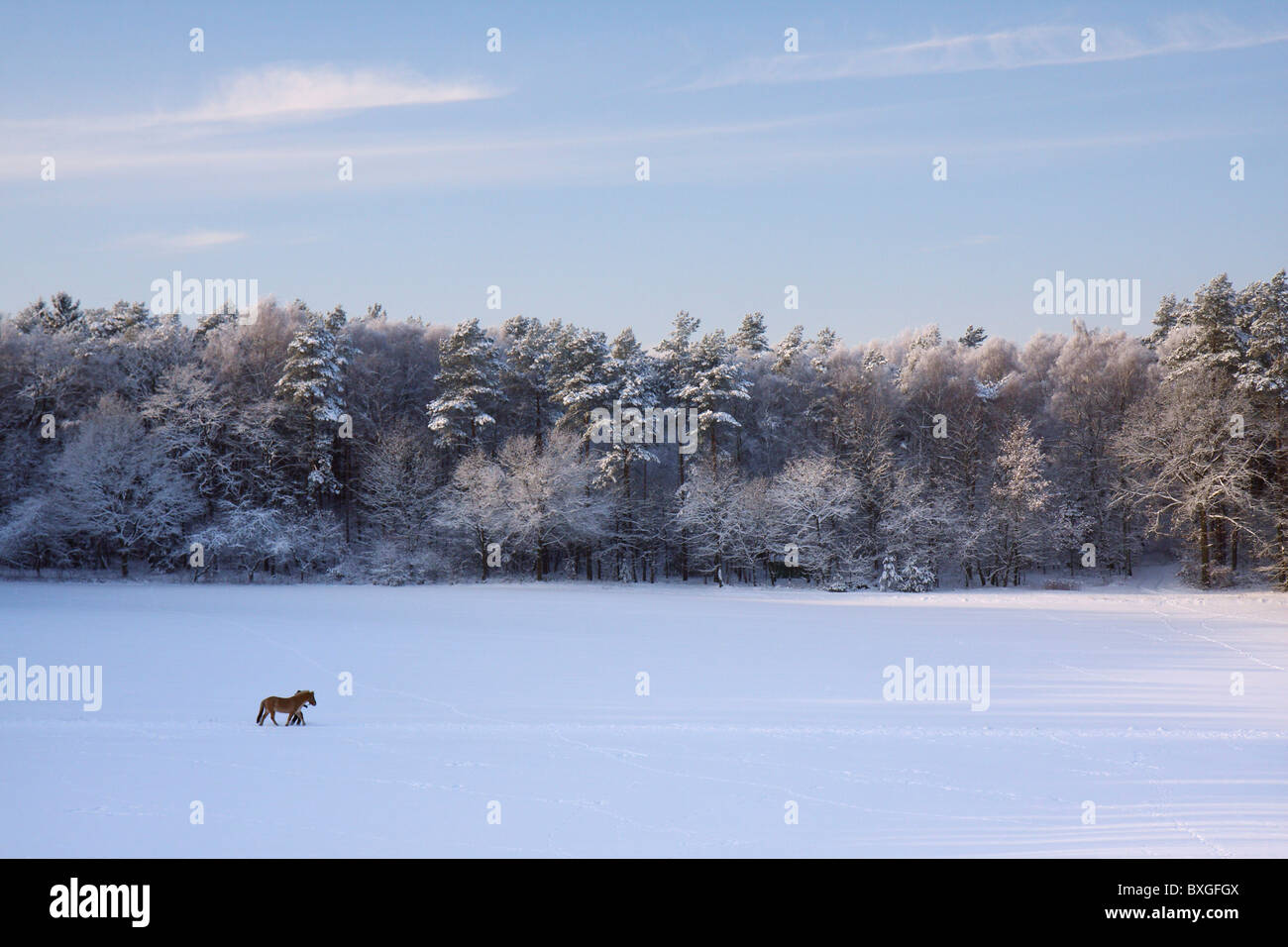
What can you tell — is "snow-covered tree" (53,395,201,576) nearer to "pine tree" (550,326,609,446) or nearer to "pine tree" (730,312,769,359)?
"pine tree" (550,326,609,446)

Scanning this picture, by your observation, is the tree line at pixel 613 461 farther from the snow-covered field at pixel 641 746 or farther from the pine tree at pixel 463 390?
the snow-covered field at pixel 641 746

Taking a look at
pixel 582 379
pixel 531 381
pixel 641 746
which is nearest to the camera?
pixel 641 746

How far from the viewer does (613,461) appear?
149 ft

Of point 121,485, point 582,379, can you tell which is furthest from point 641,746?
point 121,485

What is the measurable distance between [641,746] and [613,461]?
33.4 meters

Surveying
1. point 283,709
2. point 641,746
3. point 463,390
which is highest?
point 463,390

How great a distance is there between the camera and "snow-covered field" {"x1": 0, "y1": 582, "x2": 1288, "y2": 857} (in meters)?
8.91

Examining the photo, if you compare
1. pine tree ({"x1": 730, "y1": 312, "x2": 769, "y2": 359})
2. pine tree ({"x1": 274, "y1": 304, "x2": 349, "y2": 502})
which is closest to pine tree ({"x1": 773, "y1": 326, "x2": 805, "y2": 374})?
pine tree ({"x1": 730, "y1": 312, "x2": 769, "y2": 359})

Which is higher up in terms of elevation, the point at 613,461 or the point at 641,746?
the point at 613,461

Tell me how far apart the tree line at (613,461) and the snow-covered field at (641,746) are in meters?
16.5

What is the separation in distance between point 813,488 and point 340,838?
120 feet

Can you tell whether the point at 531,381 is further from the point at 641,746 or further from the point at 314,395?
the point at 641,746

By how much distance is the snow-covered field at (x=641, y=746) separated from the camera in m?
8.91

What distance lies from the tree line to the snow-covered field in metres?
16.5
